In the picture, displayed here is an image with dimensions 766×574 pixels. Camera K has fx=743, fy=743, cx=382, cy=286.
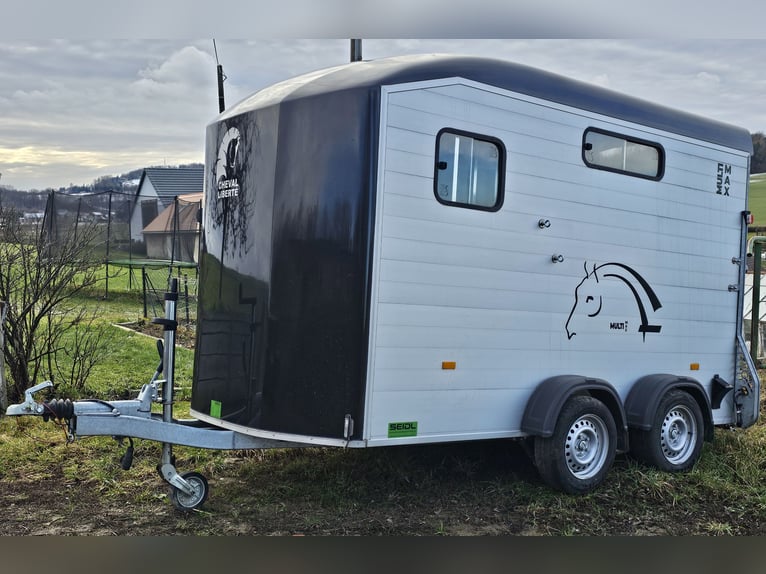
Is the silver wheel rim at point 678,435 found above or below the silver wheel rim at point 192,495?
above

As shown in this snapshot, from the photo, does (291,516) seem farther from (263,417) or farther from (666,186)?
(666,186)

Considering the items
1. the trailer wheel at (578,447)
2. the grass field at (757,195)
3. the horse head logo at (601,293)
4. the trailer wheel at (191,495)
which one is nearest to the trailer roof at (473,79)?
the horse head logo at (601,293)

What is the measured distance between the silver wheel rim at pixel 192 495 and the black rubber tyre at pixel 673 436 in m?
Result: 3.50

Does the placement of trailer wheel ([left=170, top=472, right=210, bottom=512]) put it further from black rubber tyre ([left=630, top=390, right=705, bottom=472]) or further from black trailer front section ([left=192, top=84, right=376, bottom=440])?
black rubber tyre ([left=630, top=390, right=705, bottom=472])

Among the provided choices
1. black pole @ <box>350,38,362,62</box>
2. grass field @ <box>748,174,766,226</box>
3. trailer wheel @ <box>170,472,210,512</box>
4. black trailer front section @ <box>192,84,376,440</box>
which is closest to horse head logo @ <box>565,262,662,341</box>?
grass field @ <box>748,174,766,226</box>

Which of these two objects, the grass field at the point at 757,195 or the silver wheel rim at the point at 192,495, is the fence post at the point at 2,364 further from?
the grass field at the point at 757,195

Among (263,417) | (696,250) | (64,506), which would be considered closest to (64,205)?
(64,506)

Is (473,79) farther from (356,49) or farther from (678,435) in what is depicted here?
(678,435)

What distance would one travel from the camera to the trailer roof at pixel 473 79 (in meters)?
4.86

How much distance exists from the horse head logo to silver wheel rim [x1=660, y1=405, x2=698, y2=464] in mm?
756

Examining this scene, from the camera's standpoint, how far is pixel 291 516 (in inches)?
204

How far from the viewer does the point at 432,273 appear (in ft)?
16.3

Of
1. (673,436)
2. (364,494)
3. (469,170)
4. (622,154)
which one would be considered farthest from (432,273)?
(673,436)

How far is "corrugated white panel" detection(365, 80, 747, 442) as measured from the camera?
15.8 ft
